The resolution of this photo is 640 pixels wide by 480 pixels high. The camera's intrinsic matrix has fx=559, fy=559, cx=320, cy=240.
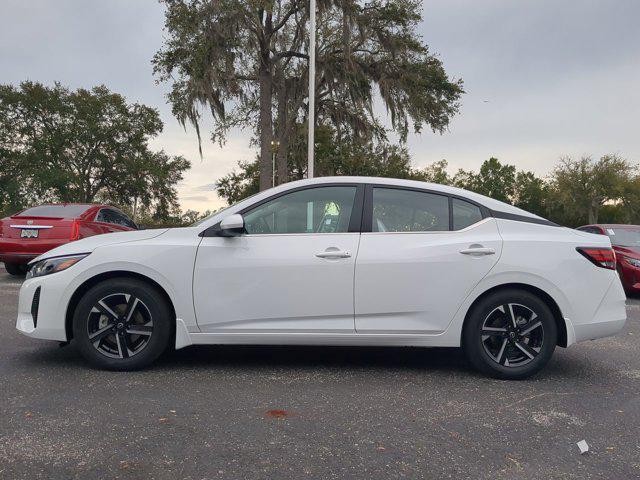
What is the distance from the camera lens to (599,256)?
431 cm

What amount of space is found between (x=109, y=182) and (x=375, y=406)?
37745mm

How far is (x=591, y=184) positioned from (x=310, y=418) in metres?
63.0

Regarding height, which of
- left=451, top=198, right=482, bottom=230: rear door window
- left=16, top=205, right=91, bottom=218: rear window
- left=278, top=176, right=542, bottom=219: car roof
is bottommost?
left=451, top=198, right=482, bottom=230: rear door window

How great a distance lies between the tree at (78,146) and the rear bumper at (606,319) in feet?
117

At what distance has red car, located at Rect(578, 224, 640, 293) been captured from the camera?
9.76 m

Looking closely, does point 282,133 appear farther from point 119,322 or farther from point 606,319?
point 606,319

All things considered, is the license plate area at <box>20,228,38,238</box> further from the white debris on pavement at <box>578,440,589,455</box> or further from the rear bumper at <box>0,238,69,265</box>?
the white debris on pavement at <box>578,440,589,455</box>

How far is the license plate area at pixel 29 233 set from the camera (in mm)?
10039

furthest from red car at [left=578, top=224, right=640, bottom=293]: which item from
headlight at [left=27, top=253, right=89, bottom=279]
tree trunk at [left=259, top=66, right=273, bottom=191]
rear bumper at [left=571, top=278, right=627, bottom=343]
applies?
tree trunk at [left=259, top=66, right=273, bottom=191]

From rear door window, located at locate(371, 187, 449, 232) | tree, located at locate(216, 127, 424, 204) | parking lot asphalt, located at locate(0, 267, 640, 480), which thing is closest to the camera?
parking lot asphalt, located at locate(0, 267, 640, 480)

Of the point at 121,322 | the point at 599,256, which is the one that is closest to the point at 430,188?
the point at 599,256

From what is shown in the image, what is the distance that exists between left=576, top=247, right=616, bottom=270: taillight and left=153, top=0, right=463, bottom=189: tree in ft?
53.5

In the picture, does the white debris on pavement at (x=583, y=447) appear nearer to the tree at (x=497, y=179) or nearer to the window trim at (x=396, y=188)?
the window trim at (x=396, y=188)

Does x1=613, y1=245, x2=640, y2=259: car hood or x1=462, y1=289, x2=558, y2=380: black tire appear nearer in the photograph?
x1=462, y1=289, x2=558, y2=380: black tire
